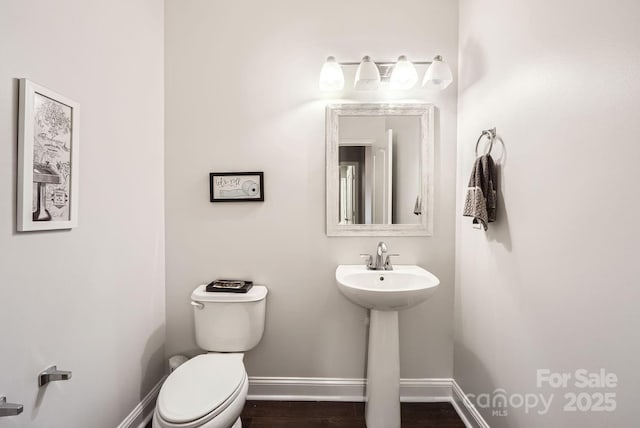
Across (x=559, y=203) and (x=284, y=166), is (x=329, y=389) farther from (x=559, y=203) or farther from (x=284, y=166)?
(x=559, y=203)

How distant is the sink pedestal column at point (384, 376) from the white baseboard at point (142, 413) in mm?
1232

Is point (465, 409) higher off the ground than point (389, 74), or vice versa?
point (389, 74)

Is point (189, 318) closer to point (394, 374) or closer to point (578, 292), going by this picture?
point (394, 374)

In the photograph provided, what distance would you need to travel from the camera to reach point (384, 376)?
58.9 inches

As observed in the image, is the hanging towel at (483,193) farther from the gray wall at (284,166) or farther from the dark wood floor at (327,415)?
the dark wood floor at (327,415)

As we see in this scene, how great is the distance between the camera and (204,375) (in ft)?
4.26

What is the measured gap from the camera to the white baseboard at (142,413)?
145 cm

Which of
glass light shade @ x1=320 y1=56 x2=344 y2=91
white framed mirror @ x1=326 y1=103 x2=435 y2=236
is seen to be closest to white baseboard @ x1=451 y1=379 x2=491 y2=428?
white framed mirror @ x1=326 y1=103 x2=435 y2=236

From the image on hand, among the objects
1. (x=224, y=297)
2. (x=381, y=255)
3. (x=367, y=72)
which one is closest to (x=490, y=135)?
(x=367, y=72)

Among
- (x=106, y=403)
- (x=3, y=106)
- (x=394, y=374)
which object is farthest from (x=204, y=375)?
(x=3, y=106)

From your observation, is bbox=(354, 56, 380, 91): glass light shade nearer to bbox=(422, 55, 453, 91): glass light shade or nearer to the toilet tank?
bbox=(422, 55, 453, 91): glass light shade

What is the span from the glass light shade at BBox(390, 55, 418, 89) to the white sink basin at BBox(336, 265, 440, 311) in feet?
3.53

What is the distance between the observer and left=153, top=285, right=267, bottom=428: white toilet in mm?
1103

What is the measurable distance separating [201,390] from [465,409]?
1437 mm
